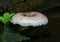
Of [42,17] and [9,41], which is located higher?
[42,17]

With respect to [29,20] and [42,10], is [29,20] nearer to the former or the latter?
[29,20]

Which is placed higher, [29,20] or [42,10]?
[42,10]

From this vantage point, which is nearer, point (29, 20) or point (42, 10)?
point (29, 20)

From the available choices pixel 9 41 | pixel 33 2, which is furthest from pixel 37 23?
pixel 33 2

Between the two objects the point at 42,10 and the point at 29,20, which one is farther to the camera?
the point at 42,10

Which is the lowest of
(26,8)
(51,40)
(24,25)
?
(51,40)

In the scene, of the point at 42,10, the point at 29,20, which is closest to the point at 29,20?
the point at 29,20

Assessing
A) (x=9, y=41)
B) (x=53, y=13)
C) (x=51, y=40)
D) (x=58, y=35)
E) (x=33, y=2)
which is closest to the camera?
(x=9, y=41)

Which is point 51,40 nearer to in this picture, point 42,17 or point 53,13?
point 42,17

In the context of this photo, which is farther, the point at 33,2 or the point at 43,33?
the point at 33,2

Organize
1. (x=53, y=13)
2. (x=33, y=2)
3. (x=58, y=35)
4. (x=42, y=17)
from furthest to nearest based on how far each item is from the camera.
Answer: (x=33, y=2) < (x=53, y=13) < (x=42, y=17) < (x=58, y=35)
